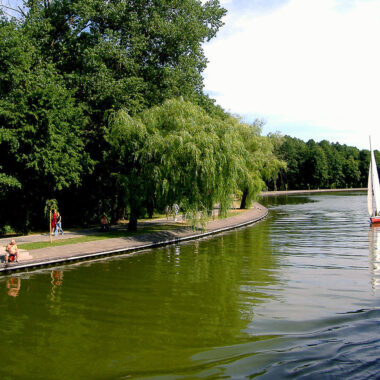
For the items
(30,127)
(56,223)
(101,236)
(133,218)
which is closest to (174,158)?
(133,218)

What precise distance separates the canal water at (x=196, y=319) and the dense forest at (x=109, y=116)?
6.80 meters

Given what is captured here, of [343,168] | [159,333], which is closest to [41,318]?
[159,333]

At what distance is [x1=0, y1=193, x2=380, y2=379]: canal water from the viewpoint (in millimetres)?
8461

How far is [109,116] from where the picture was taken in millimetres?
27219

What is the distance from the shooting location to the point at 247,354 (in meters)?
9.00

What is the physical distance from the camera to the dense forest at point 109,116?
2492 centimetres

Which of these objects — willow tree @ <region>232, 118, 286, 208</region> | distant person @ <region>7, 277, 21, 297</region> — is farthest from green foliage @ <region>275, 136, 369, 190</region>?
distant person @ <region>7, 277, 21, 297</region>

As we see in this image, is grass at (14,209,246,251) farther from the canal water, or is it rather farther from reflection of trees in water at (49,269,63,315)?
reflection of trees in water at (49,269,63,315)

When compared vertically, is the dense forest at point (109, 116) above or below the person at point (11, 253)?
above

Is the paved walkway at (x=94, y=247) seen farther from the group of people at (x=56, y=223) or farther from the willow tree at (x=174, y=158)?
the willow tree at (x=174, y=158)

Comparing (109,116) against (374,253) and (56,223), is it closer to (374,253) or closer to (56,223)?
(56,223)

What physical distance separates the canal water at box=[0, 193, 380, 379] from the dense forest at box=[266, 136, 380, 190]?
322 feet

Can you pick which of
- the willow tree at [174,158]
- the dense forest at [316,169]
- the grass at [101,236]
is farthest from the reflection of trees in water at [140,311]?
the dense forest at [316,169]

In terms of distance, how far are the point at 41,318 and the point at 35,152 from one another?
1543cm
